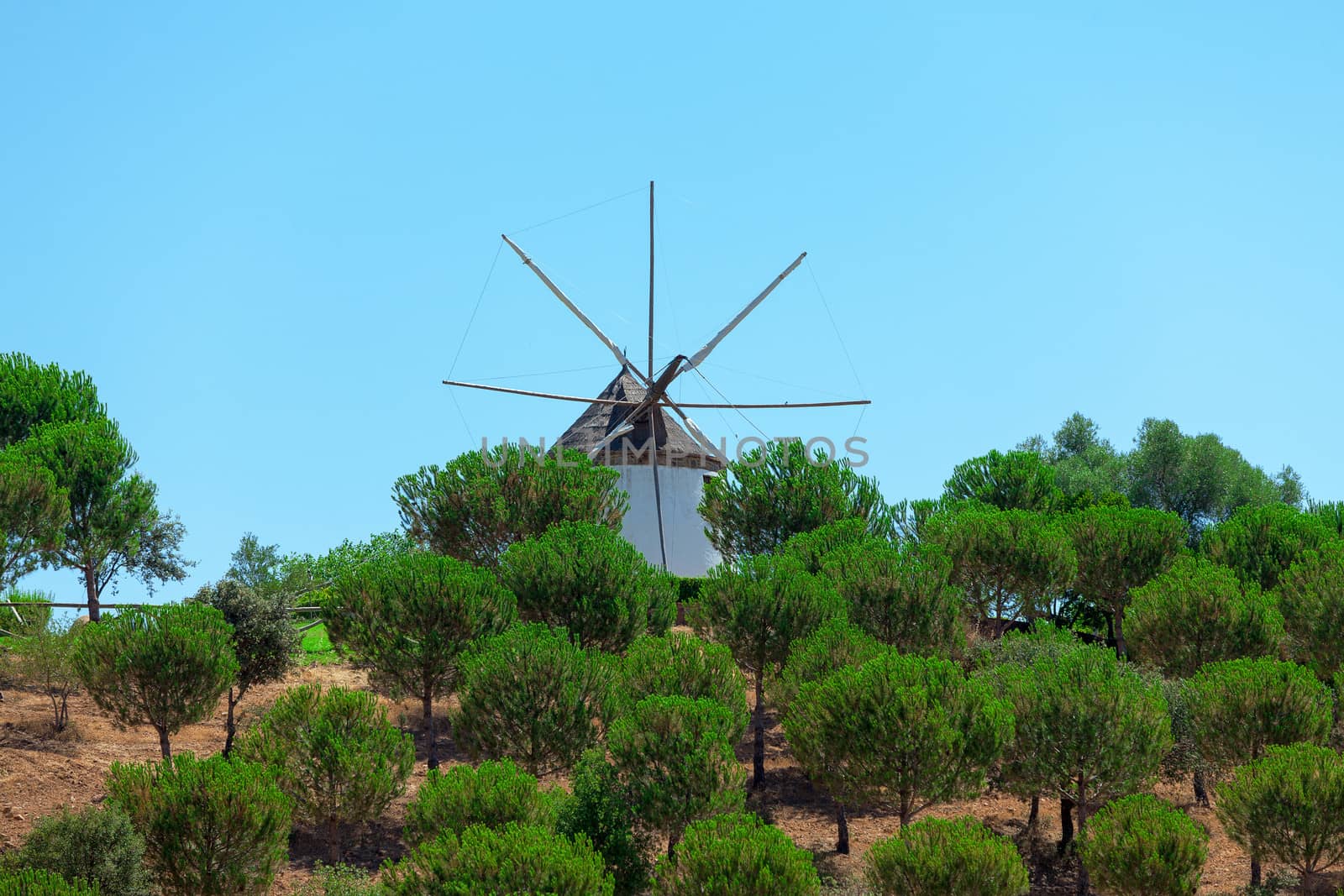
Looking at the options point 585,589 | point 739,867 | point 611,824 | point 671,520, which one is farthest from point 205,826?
point 671,520

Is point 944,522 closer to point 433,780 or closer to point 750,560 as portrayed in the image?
point 750,560

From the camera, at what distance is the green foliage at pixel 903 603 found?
3869 centimetres

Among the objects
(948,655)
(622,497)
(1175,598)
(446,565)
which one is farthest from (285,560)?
(1175,598)

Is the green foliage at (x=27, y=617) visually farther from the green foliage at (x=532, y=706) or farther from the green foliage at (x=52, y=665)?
the green foliage at (x=532, y=706)

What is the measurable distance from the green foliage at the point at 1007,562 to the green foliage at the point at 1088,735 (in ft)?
46.6

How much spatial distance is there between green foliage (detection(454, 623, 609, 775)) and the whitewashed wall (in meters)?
23.8

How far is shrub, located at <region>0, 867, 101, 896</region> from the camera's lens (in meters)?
21.6

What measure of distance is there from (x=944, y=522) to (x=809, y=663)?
17206 mm

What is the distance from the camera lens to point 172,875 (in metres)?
25.0

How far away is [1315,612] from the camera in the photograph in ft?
128

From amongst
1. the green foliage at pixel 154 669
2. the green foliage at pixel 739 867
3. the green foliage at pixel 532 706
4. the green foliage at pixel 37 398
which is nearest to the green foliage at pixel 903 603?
the green foliage at pixel 532 706

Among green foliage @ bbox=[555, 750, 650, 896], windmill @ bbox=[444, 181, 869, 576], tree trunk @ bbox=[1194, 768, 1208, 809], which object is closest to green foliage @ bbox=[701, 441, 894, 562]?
windmill @ bbox=[444, 181, 869, 576]

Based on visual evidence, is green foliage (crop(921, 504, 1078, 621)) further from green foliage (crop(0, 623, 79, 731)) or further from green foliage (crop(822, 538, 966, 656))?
green foliage (crop(0, 623, 79, 731))

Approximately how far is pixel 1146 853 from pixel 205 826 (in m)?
19.9
